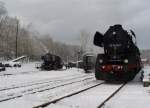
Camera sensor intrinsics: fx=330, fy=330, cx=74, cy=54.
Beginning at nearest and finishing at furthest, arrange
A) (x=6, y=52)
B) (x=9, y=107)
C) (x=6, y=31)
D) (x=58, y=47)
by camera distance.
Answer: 1. (x=9, y=107)
2. (x=6, y=52)
3. (x=6, y=31)
4. (x=58, y=47)

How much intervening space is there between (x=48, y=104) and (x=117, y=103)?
2652 millimetres

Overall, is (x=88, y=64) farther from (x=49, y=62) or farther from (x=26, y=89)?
(x=26, y=89)

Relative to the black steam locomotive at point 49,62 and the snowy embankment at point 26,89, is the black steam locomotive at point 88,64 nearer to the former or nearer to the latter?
the black steam locomotive at point 49,62

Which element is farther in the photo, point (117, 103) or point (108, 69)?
point (108, 69)

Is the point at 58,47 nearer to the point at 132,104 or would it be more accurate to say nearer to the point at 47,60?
the point at 47,60

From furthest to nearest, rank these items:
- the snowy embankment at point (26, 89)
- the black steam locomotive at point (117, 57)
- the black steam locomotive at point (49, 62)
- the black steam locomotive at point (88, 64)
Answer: the black steam locomotive at point (49, 62) → the black steam locomotive at point (88, 64) → the black steam locomotive at point (117, 57) → the snowy embankment at point (26, 89)

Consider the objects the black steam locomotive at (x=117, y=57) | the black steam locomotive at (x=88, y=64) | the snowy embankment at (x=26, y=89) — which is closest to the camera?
the snowy embankment at (x=26, y=89)

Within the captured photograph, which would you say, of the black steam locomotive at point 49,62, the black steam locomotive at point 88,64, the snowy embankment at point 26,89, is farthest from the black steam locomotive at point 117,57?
the black steam locomotive at point 49,62

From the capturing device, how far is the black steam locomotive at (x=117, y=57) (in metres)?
22.2

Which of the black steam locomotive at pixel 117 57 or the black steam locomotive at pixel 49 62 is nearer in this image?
the black steam locomotive at pixel 117 57

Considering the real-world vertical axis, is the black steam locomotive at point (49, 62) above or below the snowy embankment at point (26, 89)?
above

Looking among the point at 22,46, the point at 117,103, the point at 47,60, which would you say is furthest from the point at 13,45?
the point at 117,103

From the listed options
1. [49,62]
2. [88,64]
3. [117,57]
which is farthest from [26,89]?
[49,62]

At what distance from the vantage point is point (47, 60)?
179 ft
